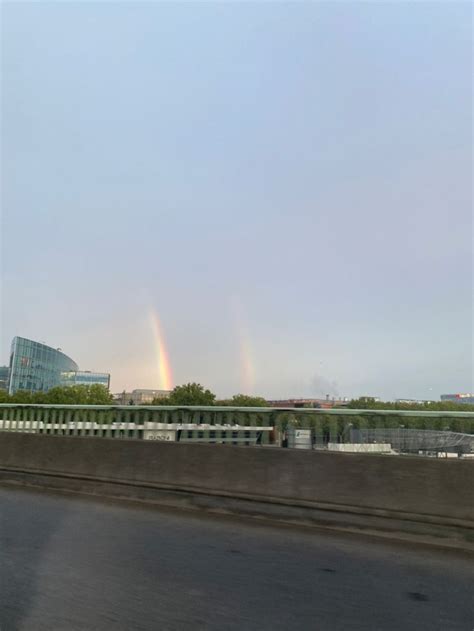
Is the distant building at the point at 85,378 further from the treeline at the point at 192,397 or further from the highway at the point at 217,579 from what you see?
the highway at the point at 217,579

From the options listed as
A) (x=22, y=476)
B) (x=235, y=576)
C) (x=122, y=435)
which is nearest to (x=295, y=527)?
(x=235, y=576)

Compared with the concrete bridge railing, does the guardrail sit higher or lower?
higher

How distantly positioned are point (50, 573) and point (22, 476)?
5.55 metres

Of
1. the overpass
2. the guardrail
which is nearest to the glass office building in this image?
the guardrail

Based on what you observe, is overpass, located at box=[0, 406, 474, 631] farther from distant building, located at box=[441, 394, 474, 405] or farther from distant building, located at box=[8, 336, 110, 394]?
distant building, located at box=[441, 394, 474, 405]

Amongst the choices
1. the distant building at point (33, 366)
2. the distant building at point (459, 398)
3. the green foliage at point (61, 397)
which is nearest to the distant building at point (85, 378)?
the distant building at point (33, 366)

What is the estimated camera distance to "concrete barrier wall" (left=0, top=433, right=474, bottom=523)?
227 inches

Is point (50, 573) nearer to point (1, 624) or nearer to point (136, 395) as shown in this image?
point (1, 624)

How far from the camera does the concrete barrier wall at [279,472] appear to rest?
5766mm

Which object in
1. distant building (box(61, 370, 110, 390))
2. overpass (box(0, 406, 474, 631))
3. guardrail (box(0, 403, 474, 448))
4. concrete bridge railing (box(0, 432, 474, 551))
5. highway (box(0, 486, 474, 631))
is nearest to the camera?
highway (box(0, 486, 474, 631))

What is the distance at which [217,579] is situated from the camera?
15.0ft

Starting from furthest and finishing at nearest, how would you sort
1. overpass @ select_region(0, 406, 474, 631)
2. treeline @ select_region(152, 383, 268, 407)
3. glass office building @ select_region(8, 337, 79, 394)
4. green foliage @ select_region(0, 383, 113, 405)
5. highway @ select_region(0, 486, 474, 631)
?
glass office building @ select_region(8, 337, 79, 394) → treeline @ select_region(152, 383, 268, 407) → green foliage @ select_region(0, 383, 113, 405) → overpass @ select_region(0, 406, 474, 631) → highway @ select_region(0, 486, 474, 631)

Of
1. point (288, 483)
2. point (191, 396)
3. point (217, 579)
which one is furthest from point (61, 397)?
point (217, 579)

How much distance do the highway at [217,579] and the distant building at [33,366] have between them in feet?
325
